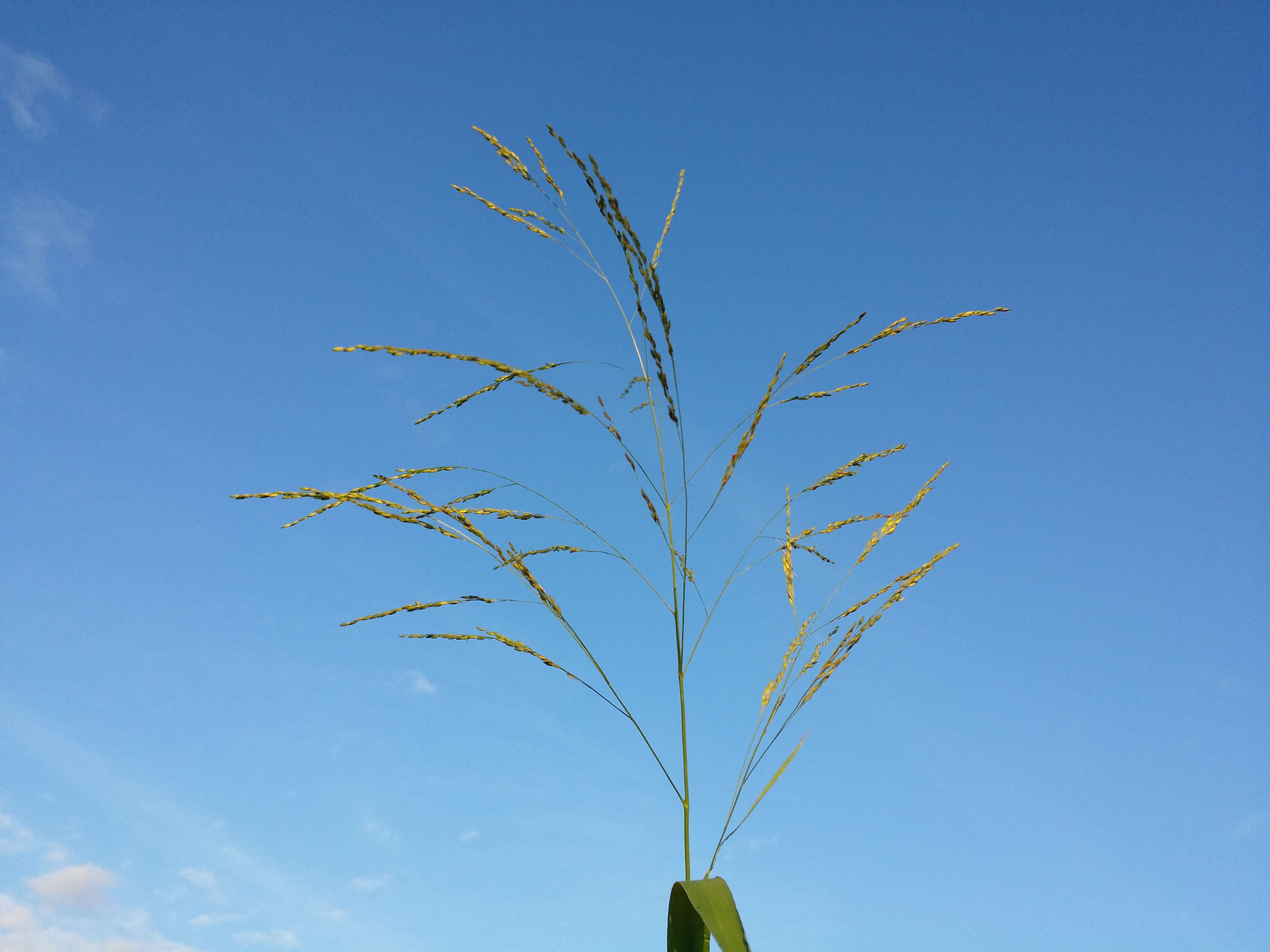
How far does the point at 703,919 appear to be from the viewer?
1.13 meters

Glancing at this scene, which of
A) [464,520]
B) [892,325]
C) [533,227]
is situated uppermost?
[533,227]

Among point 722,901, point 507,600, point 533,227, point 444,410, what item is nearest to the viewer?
point 722,901

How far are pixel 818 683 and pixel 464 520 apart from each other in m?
0.70

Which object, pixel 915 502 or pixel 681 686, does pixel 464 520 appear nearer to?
pixel 681 686

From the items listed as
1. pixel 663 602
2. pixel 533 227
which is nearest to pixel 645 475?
pixel 663 602

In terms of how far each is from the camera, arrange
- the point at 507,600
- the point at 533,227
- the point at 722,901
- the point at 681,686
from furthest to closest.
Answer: the point at 533,227
the point at 507,600
the point at 681,686
the point at 722,901

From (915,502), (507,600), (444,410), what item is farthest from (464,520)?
(915,502)

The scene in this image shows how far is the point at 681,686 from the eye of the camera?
138 cm

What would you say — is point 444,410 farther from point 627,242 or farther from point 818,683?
point 818,683

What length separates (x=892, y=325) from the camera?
5.56 feet

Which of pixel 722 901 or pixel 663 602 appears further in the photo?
pixel 663 602

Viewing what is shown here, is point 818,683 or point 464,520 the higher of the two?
point 464,520

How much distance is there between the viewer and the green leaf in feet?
3.74

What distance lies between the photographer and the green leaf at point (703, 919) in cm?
114
